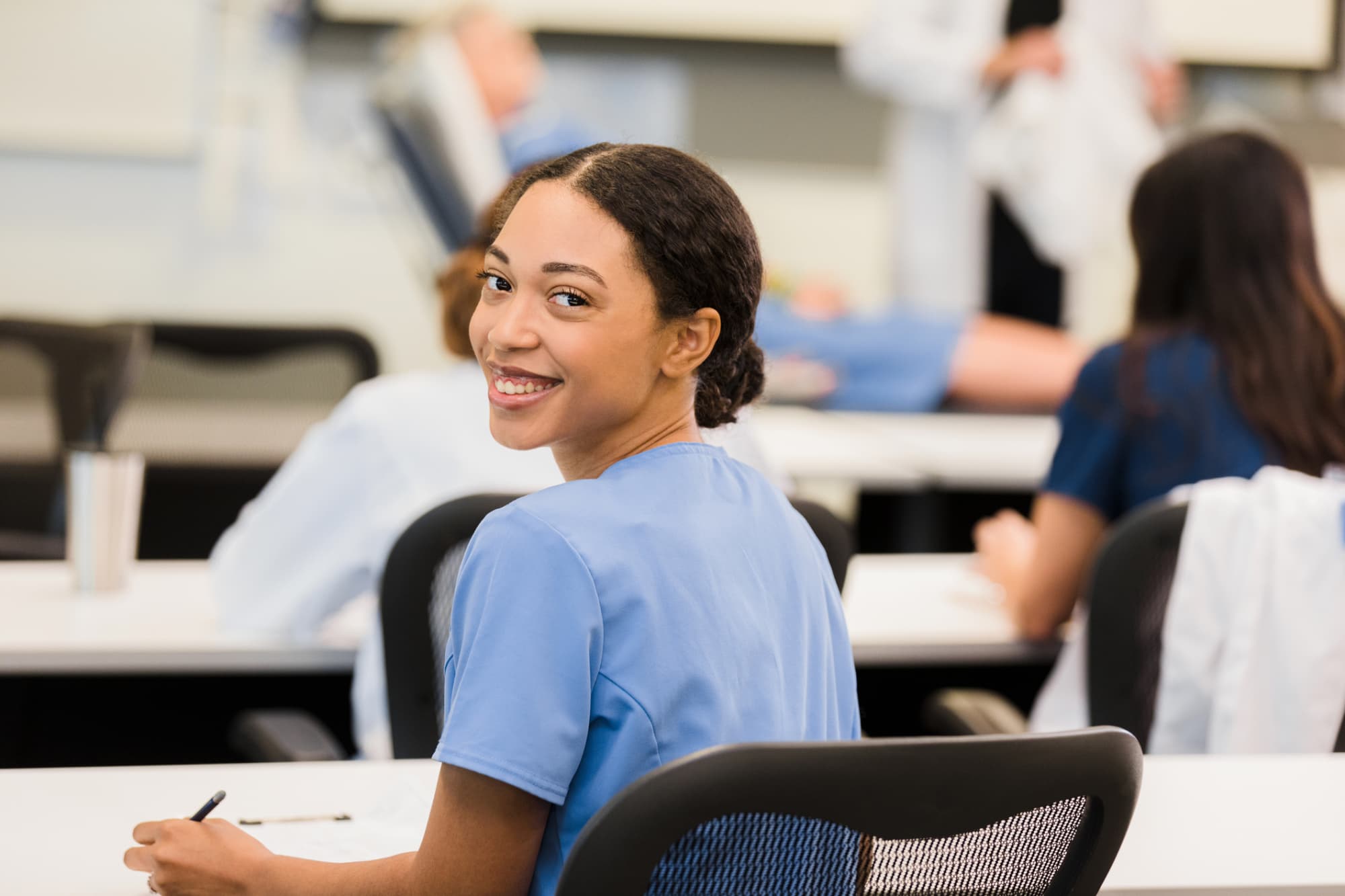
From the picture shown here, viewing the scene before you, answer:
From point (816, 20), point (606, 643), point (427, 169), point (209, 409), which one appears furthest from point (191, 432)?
point (816, 20)

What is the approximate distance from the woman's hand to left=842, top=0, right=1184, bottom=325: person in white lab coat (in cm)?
425

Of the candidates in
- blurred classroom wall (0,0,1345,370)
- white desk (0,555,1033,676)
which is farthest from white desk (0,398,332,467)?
blurred classroom wall (0,0,1345,370)

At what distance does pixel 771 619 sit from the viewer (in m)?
0.87

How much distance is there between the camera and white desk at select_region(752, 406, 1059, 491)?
9.23 ft

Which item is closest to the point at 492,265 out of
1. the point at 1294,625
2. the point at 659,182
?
the point at 659,182

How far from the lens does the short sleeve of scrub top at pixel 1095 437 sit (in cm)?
196

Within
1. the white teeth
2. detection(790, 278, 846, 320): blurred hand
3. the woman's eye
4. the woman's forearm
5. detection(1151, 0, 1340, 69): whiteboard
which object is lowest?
detection(790, 278, 846, 320): blurred hand

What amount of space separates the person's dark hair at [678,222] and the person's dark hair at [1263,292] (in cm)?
115

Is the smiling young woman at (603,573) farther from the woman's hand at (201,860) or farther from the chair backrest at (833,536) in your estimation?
the chair backrest at (833,536)

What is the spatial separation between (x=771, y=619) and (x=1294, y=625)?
86 cm

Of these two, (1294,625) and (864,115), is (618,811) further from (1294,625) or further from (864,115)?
(864,115)

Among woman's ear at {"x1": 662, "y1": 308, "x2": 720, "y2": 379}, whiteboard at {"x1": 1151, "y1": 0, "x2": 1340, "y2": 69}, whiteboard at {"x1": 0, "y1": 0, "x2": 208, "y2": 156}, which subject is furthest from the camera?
whiteboard at {"x1": 1151, "y1": 0, "x2": 1340, "y2": 69}

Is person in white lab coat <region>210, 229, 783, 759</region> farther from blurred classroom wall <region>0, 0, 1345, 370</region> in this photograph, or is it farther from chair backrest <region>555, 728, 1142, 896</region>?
blurred classroom wall <region>0, 0, 1345, 370</region>

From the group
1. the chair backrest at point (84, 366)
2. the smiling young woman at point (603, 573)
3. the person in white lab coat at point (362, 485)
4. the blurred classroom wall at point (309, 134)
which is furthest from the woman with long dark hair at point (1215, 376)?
the blurred classroom wall at point (309, 134)
